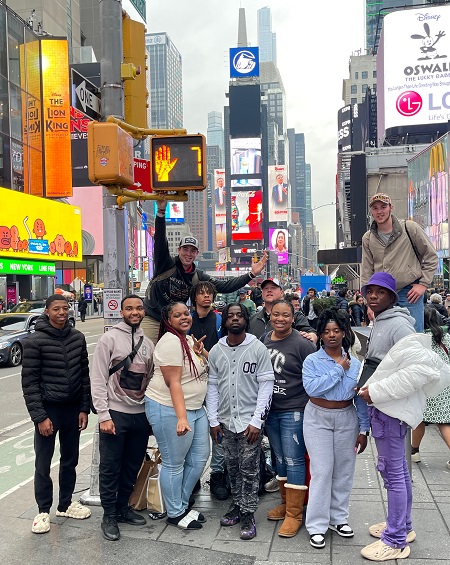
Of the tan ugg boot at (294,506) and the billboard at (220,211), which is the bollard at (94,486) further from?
the billboard at (220,211)

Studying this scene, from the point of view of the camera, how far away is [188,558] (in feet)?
14.3

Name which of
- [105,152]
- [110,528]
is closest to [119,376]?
[110,528]

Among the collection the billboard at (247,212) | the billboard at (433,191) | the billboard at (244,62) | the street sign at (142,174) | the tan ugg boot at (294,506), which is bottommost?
the tan ugg boot at (294,506)

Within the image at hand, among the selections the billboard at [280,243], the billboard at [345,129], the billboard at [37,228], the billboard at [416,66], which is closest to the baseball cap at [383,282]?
the billboard at [37,228]

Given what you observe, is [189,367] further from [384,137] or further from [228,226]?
[228,226]

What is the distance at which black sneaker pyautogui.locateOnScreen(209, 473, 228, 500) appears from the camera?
5.63m

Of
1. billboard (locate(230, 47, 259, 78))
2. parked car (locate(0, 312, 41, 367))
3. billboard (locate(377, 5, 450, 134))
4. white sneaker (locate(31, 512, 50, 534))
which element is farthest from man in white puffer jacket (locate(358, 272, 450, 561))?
billboard (locate(230, 47, 259, 78))

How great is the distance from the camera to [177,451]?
4816mm

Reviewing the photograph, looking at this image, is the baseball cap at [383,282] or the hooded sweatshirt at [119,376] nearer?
the baseball cap at [383,282]

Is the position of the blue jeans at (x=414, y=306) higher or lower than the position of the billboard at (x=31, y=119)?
lower

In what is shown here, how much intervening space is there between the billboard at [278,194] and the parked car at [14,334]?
117 metres

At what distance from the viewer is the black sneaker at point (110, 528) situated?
472 cm

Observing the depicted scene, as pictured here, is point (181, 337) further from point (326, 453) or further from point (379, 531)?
point (379, 531)

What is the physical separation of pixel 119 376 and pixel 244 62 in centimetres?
14208
